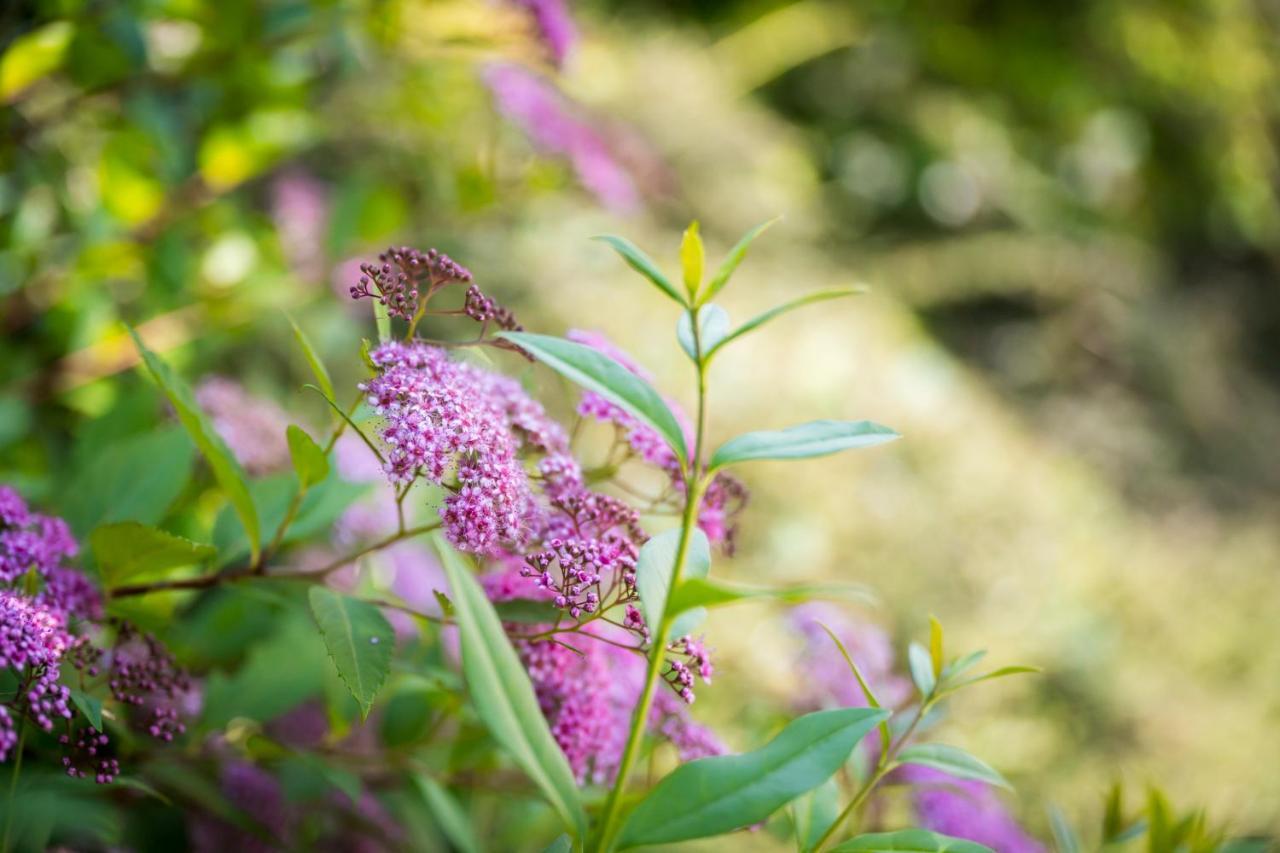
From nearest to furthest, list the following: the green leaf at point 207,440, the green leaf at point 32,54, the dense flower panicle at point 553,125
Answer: the green leaf at point 207,440, the green leaf at point 32,54, the dense flower panicle at point 553,125

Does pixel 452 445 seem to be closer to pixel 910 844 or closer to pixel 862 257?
pixel 910 844

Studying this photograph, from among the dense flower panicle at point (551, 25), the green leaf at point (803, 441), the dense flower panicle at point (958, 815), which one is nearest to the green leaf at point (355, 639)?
the green leaf at point (803, 441)

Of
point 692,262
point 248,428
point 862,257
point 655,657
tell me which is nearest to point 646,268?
point 692,262

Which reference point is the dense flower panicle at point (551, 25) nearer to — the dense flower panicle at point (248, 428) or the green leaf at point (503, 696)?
the dense flower panicle at point (248, 428)

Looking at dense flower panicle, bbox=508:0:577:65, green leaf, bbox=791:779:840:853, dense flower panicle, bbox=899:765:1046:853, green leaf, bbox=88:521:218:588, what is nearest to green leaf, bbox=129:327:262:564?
green leaf, bbox=88:521:218:588

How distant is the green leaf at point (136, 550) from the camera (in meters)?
0.40

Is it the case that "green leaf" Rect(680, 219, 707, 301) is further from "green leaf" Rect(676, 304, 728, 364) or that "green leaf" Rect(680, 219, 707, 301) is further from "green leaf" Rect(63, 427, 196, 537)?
"green leaf" Rect(63, 427, 196, 537)

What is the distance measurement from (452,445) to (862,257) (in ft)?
10.7

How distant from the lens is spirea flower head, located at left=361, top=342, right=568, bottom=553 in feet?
1.20

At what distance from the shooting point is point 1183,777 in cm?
152

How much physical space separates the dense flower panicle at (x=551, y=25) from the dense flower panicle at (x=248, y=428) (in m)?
0.44

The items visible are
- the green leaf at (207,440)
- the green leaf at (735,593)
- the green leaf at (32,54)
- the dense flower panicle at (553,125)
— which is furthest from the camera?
the dense flower panicle at (553,125)

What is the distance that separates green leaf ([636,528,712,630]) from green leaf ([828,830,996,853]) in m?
0.12

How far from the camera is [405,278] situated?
1.35 feet
